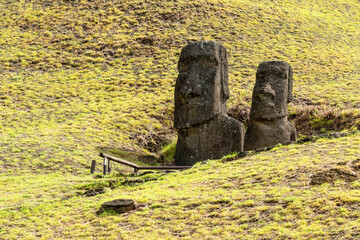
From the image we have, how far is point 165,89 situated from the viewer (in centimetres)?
2519

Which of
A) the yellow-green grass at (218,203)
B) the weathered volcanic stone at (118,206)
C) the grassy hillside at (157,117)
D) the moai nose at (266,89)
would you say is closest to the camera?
the yellow-green grass at (218,203)

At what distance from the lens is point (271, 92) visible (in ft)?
43.9

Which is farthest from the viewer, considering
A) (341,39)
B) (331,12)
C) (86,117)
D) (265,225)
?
(331,12)

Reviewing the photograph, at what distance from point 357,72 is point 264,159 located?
1782 cm

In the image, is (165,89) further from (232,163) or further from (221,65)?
(232,163)

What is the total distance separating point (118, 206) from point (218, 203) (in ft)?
6.41

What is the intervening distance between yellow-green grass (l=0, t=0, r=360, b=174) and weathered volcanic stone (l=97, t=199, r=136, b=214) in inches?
214

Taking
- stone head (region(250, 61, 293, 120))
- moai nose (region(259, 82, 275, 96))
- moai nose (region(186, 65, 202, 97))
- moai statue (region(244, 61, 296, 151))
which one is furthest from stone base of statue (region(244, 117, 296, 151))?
moai nose (region(186, 65, 202, 97))

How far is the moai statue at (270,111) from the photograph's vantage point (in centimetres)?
1345

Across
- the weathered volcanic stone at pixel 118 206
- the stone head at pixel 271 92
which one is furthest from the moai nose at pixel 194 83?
the weathered volcanic stone at pixel 118 206

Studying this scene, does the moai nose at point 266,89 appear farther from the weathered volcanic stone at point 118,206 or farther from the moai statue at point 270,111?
the weathered volcanic stone at point 118,206

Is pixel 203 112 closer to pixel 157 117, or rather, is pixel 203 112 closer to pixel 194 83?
pixel 194 83

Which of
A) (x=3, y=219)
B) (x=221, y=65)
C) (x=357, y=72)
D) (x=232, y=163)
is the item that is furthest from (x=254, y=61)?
(x=3, y=219)

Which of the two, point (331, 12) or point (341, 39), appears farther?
point (331, 12)
